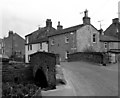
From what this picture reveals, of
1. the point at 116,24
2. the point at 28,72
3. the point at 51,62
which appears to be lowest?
the point at 28,72

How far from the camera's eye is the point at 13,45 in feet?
179

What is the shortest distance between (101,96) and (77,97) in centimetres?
125

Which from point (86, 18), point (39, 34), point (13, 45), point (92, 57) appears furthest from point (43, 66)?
point (13, 45)

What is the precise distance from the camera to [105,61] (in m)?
19.6

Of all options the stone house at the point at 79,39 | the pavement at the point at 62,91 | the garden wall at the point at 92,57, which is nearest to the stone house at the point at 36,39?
the stone house at the point at 79,39

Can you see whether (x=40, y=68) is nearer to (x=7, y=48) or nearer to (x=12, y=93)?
(x=12, y=93)

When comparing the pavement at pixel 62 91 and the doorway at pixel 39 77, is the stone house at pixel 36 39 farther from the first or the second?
the pavement at pixel 62 91

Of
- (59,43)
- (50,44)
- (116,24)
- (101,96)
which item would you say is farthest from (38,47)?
(101,96)

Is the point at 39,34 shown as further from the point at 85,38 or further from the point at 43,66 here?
the point at 43,66

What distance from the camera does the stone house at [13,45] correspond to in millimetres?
53959

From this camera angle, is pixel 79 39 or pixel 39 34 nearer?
pixel 79 39

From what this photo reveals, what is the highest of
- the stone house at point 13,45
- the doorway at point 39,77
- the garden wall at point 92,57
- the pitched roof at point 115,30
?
the pitched roof at point 115,30

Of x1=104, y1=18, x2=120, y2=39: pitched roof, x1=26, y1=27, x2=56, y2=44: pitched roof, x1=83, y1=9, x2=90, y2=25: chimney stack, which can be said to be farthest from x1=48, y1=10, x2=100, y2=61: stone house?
x1=104, y1=18, x2=120, y2=39: pitched roof

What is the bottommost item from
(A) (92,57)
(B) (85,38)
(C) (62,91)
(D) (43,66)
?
(C) (62,91)
